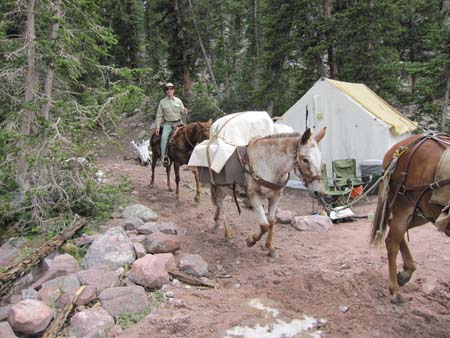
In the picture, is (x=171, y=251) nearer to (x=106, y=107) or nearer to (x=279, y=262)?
(x=279, y=262)

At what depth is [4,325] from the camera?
3.73 metres

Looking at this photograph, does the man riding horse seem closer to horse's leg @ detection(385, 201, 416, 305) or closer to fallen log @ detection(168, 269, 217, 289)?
fallen log @ detection(168, 269, 217, 289)

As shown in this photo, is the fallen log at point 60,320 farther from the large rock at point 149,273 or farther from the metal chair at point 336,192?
the metal chair at point 336,192

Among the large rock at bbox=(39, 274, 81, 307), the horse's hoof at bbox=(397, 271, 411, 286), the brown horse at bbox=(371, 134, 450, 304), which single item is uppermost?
the brown horse at bbox=(371, 134, 450, 304)

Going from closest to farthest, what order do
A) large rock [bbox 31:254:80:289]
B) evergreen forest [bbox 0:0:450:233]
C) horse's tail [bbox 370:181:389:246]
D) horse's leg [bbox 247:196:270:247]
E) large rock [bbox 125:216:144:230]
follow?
horse's tail [bbox 370:181:389:246], large rock [bbox 31:254:80:289], horse's leg [bbox 247:196:270:247], large rock [bbox 125:216:144:230], evergreen forest [bbox 0:0:450:233]

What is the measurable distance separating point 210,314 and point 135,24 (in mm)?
24932

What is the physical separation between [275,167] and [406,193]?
1.95m

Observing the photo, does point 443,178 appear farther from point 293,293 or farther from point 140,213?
point 140,213

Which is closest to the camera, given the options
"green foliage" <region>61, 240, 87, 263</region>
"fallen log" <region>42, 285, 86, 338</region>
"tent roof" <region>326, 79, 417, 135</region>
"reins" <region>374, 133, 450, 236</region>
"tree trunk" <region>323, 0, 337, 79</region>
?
"fallen log" <region>42, 285, 86, 338</region>

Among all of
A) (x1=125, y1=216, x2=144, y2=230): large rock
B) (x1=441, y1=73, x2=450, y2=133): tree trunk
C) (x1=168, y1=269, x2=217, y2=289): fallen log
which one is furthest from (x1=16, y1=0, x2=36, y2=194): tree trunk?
(x1=441, y1=73, x2=450, y2=133): tree trunk

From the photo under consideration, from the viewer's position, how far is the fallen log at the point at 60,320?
3.73 meters

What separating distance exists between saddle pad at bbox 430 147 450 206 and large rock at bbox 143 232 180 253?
12.4 feet

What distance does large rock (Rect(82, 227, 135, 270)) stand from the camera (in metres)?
5.29

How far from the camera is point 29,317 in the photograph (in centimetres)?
383
